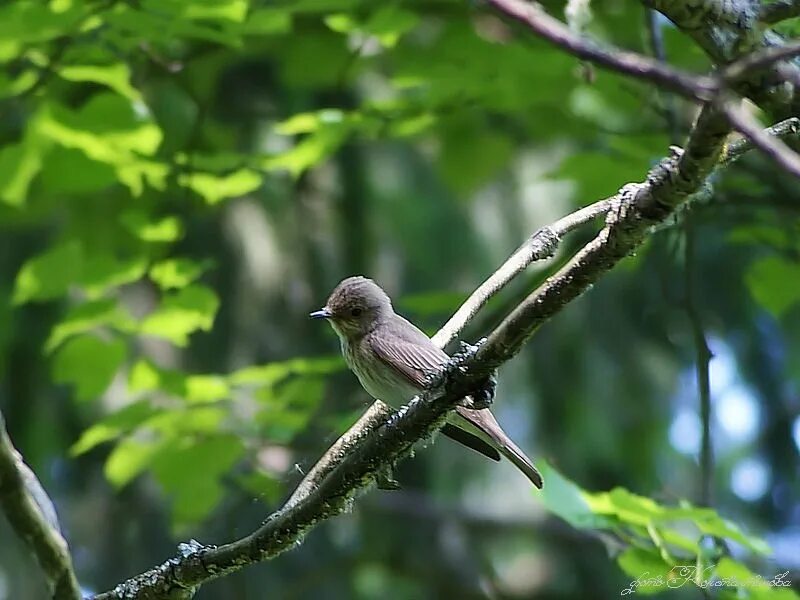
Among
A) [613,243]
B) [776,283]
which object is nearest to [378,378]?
[613,243]

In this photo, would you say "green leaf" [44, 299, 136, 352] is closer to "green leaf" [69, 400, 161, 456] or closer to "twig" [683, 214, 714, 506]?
"green leaf" [69, 400, 161, 456]

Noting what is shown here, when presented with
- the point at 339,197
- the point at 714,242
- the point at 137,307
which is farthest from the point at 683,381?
the point at 137,307

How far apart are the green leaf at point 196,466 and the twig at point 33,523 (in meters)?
1.18

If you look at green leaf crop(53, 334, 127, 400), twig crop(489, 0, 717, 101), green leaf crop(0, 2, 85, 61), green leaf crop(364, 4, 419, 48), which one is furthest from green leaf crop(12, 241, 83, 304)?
twig crop(489, 0, 717, 101)

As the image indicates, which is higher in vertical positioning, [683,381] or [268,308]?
[268,308]

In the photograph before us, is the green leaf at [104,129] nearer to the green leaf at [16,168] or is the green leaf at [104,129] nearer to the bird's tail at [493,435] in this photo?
the green leaf at [16,168]

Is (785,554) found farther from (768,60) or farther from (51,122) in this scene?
(768,60)

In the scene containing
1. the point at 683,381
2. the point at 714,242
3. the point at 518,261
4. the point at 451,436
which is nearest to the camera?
the point at 518,261

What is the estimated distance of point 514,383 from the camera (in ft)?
20.4

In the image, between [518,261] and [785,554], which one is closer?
[518,261]

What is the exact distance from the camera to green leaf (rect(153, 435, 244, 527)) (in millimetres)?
3977

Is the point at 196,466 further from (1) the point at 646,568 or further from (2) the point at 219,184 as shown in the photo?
(1) the point at 646,568

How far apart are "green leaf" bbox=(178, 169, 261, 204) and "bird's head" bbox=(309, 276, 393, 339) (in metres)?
0.47

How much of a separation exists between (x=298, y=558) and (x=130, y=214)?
239cm
